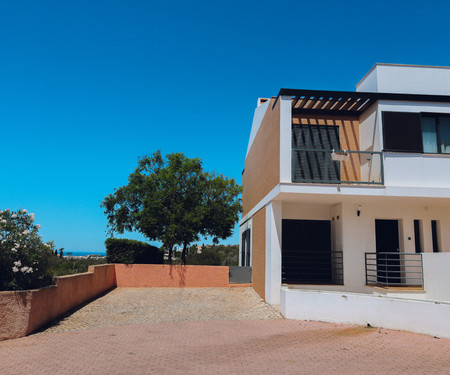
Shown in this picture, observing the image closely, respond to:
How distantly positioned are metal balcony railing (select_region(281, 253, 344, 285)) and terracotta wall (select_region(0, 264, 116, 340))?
658 centimetres

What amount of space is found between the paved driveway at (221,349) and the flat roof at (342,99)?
6666 millimetres

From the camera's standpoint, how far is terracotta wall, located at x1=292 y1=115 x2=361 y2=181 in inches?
500

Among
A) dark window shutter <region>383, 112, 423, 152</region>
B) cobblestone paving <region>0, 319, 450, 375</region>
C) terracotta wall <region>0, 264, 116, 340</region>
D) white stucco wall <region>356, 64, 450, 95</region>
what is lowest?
cobblestone paving <region>0, 319, 450, 375</region>

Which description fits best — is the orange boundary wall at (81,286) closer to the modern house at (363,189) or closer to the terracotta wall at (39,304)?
the terracotta wall at (39,304)

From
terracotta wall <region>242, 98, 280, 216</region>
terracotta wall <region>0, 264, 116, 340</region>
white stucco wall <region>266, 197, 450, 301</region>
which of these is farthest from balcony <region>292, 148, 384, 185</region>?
terracotta wall <region>0, 264, 116, 340</region>

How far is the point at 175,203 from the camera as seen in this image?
16.3 meters

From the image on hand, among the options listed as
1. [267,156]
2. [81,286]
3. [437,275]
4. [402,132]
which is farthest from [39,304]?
[402,132]

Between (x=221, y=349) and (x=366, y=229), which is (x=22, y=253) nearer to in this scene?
(x=221, y=349)

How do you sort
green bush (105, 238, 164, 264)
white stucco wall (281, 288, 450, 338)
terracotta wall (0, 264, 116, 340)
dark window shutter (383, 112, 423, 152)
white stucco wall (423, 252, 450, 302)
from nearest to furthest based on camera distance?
terracotta wall (0, 264, 116, 340) < white stucco wall (281, 288, 450, 338) < white stucco wall (423, 252, 450, 302) < dark window shutter (383, 112, 423, 152) < green bush (105, 238, 164, 264)

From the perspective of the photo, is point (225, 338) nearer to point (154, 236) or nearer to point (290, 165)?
point (290, 165)

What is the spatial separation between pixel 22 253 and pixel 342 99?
33.1 feet

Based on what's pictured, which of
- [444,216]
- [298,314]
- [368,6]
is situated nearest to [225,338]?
[298,314]

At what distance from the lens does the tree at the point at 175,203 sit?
16.0m

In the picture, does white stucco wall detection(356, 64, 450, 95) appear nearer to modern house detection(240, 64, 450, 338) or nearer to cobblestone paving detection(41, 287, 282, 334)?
modern house detection(240, 64, 450, 338)
